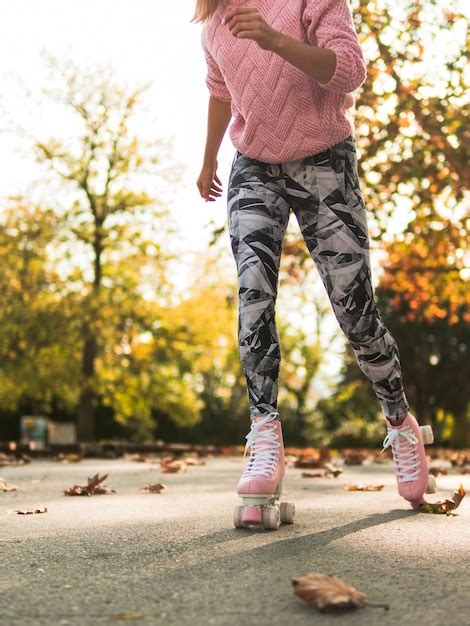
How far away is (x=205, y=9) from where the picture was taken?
3.39m

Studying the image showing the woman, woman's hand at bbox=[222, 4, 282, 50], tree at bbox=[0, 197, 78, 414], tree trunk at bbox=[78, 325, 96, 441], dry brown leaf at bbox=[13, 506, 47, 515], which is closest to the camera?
woman's hand at bbox=[222, 4, 282, 50]

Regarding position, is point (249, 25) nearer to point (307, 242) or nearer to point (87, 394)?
point (307, 242)

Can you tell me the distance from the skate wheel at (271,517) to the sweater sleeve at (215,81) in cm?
160

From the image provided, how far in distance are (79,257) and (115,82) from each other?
3.66 metres

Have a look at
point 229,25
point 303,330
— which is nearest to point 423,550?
point 229,25

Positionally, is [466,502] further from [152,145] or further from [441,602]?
[152,145]

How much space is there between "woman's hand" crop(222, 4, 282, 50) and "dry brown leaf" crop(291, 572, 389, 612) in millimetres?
1654

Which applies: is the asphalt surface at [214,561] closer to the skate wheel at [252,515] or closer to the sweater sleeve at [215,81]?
the skate wheel at [252,515]

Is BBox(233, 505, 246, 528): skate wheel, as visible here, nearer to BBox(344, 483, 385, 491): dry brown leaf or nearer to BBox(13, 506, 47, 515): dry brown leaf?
BBox(13, 506, 47, 515): dry brown leaf

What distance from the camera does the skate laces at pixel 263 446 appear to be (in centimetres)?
311

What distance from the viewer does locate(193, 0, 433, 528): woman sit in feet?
10.5

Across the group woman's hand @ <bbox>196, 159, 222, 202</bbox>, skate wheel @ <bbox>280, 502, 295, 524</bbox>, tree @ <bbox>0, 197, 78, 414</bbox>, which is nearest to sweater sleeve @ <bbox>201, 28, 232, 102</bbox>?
A: woman's hand @ <bbox>196, 159, 222, 202</bbox>

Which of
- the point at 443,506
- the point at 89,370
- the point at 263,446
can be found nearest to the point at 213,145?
the point at 263,446

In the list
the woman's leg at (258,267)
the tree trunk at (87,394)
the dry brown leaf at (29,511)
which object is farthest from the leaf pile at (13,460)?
the tree trunk at (87,394)
